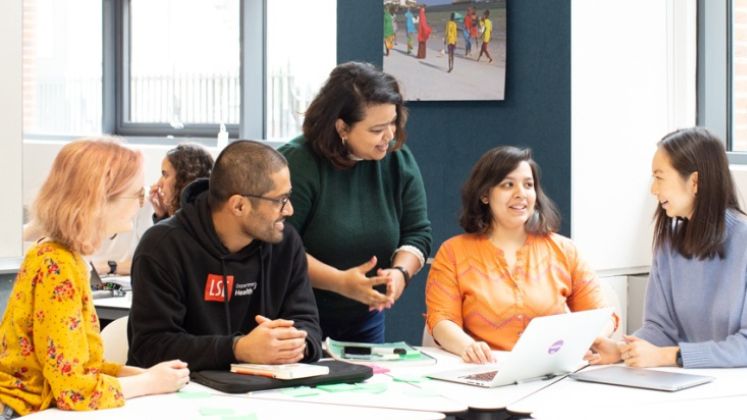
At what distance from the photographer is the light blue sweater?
10.5ft

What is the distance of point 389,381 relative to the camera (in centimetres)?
301

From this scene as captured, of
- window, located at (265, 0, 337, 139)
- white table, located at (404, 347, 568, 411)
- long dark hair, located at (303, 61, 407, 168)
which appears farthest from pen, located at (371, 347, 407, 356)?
window, located at (265, 0, 337, 139)

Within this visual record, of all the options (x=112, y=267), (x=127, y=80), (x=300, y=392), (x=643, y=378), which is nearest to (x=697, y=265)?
(x=643, y=378)

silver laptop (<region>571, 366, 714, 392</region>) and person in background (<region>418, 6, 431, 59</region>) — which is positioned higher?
person in background (<region>418, 6, 431, 59</region>)

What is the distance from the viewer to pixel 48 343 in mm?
2525

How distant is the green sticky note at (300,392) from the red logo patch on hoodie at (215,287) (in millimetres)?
366

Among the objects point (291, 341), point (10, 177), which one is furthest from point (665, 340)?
point (10, 177)

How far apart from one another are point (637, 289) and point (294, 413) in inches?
102

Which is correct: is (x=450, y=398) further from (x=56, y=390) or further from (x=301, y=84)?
(x=301, y=84)

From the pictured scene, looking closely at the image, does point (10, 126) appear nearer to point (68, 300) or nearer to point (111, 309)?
point (111, 309)

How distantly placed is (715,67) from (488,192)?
1.76 meters

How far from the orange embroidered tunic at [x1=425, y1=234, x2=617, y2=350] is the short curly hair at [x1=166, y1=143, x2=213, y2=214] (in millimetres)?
1872

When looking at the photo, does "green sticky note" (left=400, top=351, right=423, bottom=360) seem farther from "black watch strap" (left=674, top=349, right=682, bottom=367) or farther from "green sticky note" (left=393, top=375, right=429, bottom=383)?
"black watch strap" (left=674, top=349, right=682, bottom=367)

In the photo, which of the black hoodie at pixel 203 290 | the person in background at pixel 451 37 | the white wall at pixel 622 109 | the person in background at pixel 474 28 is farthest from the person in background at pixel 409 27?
the black hoodie at pixel 203 290
